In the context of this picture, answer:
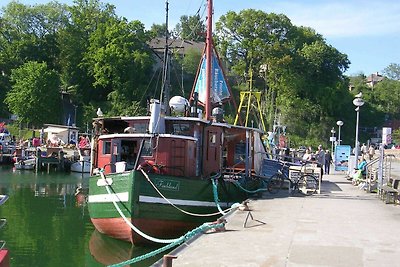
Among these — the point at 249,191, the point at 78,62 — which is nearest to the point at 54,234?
the point at 249,191

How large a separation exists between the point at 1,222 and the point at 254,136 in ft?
43.8

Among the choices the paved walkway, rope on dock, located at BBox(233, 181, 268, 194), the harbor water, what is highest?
rope on dock, located at BBox(233, 181, 268, 194)

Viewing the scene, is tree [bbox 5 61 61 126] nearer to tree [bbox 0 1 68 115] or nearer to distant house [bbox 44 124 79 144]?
tree [bbox 0 1 68 115]

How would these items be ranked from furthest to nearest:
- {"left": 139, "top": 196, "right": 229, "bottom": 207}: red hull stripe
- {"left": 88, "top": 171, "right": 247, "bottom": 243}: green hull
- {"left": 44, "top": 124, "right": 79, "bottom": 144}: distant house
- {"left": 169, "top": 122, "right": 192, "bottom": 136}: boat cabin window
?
1. {"left": 44, "top": 124, "right": 79, "bottom": 144}: distant house
2. {"left": 169, "top": 122, "right": 192, "bottom": 136}: boat cabin window
3. {"left": 139, "top": 196, "right": 229, "bottom": 207}: red hull stripe
4. {"left": 88, "top": 171, "right": 247, "bottom": 243}: green hull

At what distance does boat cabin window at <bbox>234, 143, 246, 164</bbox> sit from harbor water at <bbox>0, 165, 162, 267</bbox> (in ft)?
21.0

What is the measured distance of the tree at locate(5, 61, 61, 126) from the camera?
65.6m

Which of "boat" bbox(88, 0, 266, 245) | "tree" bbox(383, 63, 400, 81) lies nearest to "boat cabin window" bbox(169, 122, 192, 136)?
"boat" bbox(88, 0, 266, 245)

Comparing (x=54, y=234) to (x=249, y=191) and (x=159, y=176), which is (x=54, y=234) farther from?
(x=249, y=191)

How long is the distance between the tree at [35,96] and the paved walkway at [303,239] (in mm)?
54405

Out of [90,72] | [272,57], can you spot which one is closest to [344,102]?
[272,57]

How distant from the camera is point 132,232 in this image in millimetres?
14570

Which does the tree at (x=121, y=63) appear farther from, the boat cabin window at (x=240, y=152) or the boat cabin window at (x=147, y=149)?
the boat cabin window at (x=147, y=149)

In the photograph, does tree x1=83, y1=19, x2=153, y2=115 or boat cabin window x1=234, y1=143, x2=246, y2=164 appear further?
tree x1=83, y1=19, x2=153, y2=115

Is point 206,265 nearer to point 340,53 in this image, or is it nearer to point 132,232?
point 132,232
